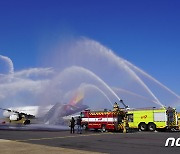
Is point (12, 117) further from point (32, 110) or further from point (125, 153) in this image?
point (125, 153)

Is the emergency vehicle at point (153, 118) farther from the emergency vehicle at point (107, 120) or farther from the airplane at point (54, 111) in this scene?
the airplane at point (54, 111)

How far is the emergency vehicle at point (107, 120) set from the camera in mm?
36156

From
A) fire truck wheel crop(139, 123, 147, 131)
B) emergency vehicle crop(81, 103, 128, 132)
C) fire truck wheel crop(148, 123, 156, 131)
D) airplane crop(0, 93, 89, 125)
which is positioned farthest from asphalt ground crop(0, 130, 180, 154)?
airplane crop(0, 93, 89, 125)

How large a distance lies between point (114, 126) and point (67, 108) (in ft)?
153

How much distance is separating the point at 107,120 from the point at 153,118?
607cm

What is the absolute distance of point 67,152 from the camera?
49.2 feet

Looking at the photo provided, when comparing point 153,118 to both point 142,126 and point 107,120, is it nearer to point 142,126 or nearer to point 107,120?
point 142,126

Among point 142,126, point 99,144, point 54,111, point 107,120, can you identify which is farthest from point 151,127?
point 54,111

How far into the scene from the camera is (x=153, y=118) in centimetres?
3822

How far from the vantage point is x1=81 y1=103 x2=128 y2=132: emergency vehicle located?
36156mm

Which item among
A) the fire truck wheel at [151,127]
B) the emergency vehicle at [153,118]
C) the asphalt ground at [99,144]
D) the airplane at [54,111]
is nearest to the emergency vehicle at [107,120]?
the emergency vehicle at [153,118]

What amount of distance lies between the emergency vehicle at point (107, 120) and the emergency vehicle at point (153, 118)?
90.3 inches

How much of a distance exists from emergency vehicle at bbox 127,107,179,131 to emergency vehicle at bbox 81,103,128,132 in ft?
7.53

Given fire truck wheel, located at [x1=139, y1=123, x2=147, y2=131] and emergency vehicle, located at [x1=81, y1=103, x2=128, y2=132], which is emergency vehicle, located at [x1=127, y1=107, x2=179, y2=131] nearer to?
fire truck wheel, located at [x1=139, y1=123, x2=147, y2=131]
